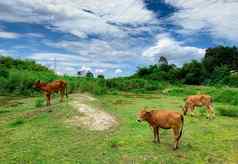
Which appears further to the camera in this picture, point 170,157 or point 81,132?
point 81,132

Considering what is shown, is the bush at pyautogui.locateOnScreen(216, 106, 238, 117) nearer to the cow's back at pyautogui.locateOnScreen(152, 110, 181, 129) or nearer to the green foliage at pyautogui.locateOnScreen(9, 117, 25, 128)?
the cow's back at pyautogui.locateOnScreen(152, 110, 181, 129)

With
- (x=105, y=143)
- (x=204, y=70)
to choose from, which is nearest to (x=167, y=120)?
(x=105, y=143)

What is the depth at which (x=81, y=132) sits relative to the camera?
992 centimetres

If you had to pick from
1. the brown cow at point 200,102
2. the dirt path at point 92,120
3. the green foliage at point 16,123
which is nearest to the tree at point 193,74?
the brown cow at point 200,102

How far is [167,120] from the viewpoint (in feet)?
27.1

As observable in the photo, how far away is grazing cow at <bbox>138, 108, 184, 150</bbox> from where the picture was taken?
8.12 m

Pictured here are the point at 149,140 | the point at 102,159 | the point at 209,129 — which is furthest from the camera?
the point at 209,129

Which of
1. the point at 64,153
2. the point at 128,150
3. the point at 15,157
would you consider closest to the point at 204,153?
the point at 128,150

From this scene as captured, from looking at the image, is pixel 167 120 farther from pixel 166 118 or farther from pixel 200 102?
pixel 200 102

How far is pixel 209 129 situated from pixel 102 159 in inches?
234

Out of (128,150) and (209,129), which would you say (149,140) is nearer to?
(128,150)

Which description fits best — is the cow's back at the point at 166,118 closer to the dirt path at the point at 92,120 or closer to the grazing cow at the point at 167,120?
the grazing cow at the point at 167,120

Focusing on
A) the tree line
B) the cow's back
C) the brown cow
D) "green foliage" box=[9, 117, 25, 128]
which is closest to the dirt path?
"green foliage" box=[9, 117, 25, 128]

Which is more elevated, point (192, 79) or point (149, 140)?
point (192, 79)
